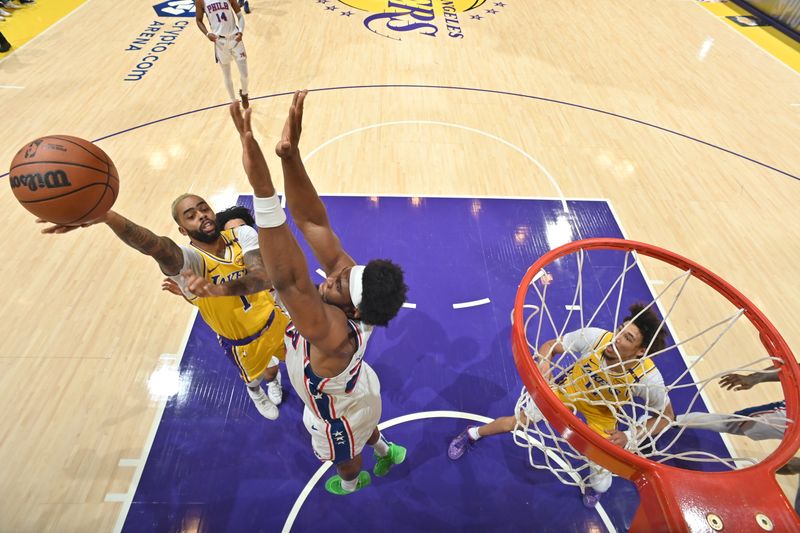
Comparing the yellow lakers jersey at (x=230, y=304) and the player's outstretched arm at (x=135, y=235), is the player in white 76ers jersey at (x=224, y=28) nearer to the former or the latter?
the yellow lakers jersey at (x=230, y=304)

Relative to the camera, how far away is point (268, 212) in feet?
5.49

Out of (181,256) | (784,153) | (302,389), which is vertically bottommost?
(784,153)

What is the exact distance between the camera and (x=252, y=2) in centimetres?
1019

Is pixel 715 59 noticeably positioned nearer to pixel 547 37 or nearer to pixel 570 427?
pixel 547 37

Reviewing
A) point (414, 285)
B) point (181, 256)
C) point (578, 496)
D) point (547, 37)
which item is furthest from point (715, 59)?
point (181, 256)

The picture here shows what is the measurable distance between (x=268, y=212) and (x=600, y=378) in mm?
2405

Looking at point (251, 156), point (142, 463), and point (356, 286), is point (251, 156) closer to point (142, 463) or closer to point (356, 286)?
point (356, 286)

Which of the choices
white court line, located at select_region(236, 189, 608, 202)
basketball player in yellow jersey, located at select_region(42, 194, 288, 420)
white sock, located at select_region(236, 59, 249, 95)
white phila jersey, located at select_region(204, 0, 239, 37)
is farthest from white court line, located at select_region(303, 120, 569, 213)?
basketball player in yellow jersey, located at select_region(42, 194, 288, 420)

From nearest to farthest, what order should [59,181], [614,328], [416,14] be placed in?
[59,181] < [614,328] < [416,14]

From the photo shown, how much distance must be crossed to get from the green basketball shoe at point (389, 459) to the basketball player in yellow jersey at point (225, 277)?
0.92 metres

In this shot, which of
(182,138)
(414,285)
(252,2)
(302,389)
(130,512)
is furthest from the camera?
(252,2)

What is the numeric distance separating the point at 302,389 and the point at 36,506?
7.55ft

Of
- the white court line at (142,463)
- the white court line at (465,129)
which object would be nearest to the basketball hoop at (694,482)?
the white court line at (142,463)

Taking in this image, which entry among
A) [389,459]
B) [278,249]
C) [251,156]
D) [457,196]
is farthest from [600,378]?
[457,196]
